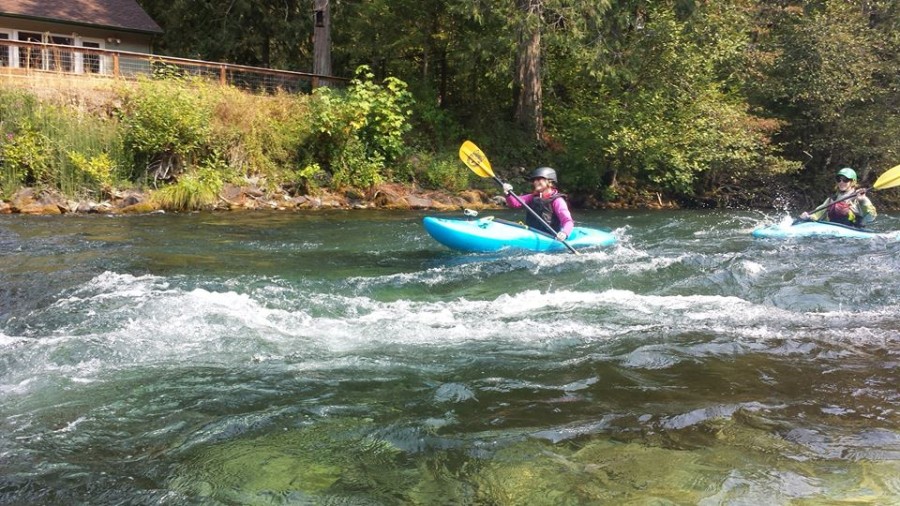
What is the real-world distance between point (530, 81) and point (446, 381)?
14.5 meters

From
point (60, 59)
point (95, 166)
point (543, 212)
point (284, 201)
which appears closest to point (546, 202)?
point (543, 212)

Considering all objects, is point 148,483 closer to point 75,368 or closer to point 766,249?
point 75,368

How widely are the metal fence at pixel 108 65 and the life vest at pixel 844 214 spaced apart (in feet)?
36.8

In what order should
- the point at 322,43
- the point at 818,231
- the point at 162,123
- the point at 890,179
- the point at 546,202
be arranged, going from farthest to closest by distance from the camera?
the point at 322,43 < the point at 162,123 < the point at 890,179 < the point at 818,231 < the point at 546,202

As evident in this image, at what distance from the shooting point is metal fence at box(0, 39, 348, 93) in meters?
13.0

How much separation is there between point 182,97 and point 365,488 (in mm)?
11406

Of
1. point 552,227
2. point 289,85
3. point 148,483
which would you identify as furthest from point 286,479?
point 289,85

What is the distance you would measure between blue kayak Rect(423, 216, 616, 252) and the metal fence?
8401 millimetres

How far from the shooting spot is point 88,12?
1992 centimetres

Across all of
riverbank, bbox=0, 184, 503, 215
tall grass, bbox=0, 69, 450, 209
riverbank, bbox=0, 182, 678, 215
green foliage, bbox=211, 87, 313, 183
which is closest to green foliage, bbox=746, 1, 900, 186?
riverbank, bbox=0, 182, 678, 215

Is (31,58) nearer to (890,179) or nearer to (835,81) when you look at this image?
(890,179)

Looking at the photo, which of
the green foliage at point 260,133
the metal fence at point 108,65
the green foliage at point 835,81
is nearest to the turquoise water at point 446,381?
the green foliage at point 260,133

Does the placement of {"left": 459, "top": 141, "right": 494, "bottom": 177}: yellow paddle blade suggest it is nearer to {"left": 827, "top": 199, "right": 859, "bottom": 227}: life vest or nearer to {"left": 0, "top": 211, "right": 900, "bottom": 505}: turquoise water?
{"left": 0, "top": 211, "right": 900, "bottom": 505}: turquoise water

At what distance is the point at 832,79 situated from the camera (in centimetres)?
1586
